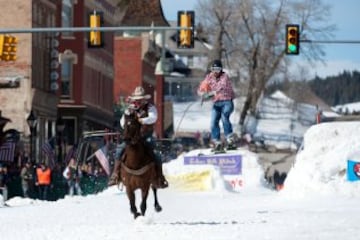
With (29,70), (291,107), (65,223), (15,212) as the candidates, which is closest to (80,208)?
(15,212)

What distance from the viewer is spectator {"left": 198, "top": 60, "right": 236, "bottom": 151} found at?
2572 centimetres

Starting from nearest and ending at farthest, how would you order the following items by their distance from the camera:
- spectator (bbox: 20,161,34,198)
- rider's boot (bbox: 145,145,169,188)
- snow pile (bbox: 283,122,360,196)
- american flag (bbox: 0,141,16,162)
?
1. rider's boot (bbox: 145,145,169,188)
2. snow pile (bbox: 283,122,360,196)
3. spectator (bbox: 20,161,34,198)
4. american flag (bbox: 0,141,16,162)

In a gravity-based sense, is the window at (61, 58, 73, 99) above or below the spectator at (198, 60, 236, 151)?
above

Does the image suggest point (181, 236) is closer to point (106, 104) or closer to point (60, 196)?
point (60, 196)

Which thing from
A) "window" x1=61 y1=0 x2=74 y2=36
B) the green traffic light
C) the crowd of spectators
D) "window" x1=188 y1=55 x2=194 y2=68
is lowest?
the crowd of spectators

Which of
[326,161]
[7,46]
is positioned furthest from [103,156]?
[326,161]

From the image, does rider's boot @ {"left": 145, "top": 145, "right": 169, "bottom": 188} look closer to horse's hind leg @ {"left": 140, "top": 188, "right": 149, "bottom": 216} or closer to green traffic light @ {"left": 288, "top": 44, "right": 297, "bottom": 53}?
horse's hind leg @ {"left": 140, "top": 188, "right": 149, "bottom": 216}

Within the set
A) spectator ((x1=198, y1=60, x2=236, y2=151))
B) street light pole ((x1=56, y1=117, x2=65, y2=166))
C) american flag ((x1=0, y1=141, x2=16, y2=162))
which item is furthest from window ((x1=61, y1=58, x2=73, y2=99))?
spectator ((x1=198, y1=60, x2=236, y2=151))

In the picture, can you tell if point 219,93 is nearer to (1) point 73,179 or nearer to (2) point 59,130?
(1) point 73,179

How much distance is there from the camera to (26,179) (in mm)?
35781

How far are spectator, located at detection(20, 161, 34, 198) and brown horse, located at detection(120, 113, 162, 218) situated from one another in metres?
17.6

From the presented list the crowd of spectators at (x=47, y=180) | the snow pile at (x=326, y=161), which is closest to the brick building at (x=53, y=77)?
the crowd of spectators at (x=47, y=180)

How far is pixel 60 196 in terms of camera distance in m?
38.6

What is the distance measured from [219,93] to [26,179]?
11.3m
